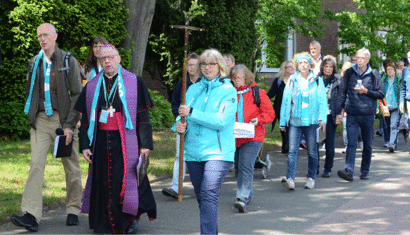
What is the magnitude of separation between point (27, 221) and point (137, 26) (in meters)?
10.3

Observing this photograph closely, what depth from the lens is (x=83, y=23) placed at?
45.1 feet

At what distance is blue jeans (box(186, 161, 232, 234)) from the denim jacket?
3.48m

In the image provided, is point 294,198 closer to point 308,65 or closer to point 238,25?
point 308,65

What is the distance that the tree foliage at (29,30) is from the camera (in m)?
12.5

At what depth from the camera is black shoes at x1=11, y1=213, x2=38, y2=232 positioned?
594cm

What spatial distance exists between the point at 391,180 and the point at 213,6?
415 inches

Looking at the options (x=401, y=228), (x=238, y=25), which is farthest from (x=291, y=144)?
(x=238, y=25)

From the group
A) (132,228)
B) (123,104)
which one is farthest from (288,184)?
(123,104)

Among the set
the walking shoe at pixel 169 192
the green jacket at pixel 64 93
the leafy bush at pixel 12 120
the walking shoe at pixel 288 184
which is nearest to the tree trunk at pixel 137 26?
the leafy bush at pixel 12 120

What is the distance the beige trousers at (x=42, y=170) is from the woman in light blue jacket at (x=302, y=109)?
326 cm

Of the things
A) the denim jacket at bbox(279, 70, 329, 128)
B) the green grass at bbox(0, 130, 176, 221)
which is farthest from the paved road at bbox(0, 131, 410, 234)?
the denim jacket at bbox(279, 70, 329, 128)

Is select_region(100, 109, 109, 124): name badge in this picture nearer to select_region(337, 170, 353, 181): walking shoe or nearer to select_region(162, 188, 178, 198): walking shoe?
select_region(162, 188, 178, 198): walking shoe

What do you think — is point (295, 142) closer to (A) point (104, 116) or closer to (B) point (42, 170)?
(A) point (104, 116)

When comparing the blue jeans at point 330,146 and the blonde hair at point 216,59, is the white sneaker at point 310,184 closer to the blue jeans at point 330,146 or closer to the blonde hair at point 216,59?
the blue jeans at point 330,146
